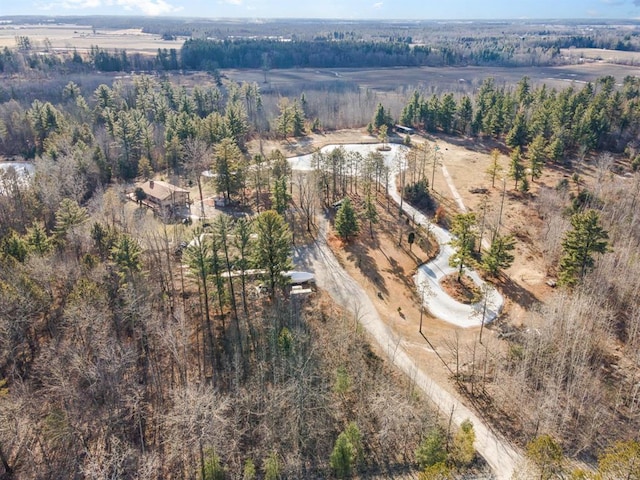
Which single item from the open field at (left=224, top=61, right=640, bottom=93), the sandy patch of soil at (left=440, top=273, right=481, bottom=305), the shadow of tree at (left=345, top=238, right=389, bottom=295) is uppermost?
the open field at (left=224, top=61, right=640, bottom=93)

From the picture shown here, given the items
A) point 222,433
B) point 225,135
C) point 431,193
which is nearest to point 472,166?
point 431,193

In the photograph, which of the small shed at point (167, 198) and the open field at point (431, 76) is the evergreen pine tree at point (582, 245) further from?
the open field at point (431, 76)

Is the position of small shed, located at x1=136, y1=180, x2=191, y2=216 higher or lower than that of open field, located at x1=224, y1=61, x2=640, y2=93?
lower

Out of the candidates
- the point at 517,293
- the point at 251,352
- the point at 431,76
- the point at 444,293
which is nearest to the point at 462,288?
the point at 444,293

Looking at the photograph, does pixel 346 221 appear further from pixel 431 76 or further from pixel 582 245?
pixel 431 76

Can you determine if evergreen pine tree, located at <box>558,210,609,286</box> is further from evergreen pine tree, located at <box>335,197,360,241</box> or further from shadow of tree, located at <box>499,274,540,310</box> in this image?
evergreen pine tree, located at <box>335,197,360,241</box>

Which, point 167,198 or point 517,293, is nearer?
point 517,293

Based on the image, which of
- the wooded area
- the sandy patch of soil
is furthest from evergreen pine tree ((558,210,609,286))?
the sandy patch of soil

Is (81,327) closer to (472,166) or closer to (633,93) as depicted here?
(472,166)
